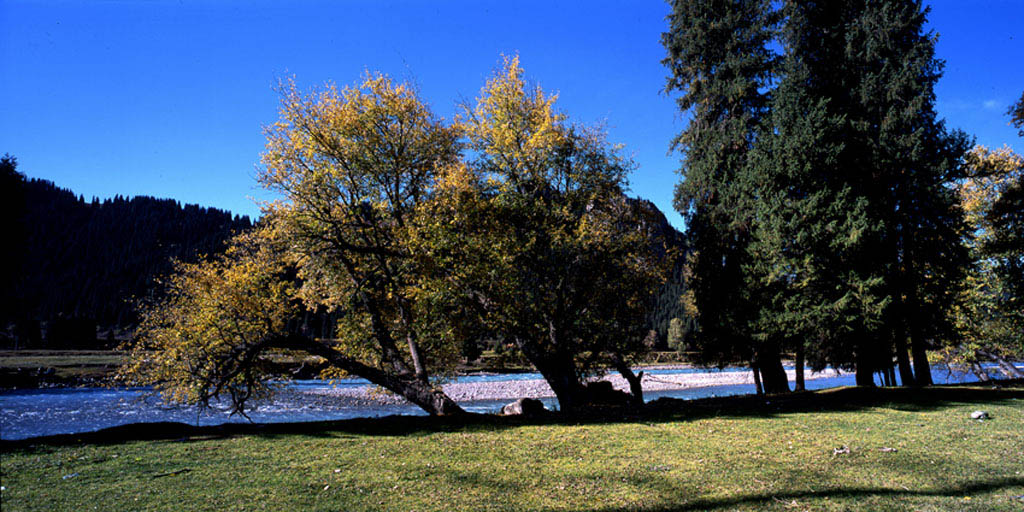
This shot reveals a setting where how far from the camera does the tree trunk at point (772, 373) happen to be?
19.7 m

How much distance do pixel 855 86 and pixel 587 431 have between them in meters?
20.1

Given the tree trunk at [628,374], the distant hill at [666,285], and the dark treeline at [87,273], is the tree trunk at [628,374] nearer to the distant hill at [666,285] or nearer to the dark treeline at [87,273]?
the distant hill at [666,285]

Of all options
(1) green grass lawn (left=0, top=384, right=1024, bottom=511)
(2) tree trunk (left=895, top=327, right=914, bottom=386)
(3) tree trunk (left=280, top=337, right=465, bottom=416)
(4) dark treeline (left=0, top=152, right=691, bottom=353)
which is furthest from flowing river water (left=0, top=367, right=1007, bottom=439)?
(4) dark treeline (left=0, top=152, right=691, bottom=353)

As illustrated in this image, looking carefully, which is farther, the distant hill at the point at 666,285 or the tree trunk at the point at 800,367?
the tree trunk at the point at 800,367

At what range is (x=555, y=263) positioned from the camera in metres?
14.0

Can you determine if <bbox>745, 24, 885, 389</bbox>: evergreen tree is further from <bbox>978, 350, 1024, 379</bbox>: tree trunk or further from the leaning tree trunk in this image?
<bbox>978, 350, 1024, 379</bbox>: tree trunk

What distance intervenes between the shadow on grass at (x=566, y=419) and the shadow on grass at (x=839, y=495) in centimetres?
600

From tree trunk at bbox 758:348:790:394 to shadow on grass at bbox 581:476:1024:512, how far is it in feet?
44.8

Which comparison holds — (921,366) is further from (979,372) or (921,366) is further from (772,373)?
(979,372)

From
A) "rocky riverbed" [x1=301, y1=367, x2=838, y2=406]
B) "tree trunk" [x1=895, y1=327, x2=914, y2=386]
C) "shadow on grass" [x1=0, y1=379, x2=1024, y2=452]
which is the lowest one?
"rocky riverbed" [x1=301, y1=367, x2=838, y2=406]

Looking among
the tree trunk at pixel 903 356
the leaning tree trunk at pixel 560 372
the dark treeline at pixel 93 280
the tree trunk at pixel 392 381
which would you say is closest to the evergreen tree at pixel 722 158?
the tree trunk at pixel 903 356

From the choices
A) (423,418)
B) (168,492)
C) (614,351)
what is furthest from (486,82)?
(168,492)

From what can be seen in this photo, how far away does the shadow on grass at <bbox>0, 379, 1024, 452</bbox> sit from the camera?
10648mm

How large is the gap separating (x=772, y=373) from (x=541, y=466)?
1652cm
